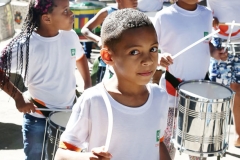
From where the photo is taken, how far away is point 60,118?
304cm

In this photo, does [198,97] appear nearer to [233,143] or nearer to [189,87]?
[189,87]

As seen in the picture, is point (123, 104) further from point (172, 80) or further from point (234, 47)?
point (234, 47)

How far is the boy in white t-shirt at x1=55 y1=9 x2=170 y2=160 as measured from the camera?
6.33ft

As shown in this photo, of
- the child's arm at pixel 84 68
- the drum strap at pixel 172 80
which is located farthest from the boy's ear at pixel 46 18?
the drum strap at pixel 172 80

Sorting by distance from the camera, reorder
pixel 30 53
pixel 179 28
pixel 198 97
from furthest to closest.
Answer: pixel 179 28 → pixel 198 97 → pixel 30 53

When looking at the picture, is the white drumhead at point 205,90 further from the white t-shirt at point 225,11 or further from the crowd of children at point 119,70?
the white t-shirt at point 225,11

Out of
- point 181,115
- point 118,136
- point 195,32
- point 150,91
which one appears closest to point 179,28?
point 195,32

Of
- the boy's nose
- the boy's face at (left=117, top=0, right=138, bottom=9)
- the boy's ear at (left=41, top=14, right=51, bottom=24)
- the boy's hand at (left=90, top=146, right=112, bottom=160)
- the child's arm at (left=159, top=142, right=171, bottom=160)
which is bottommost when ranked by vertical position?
the child's arm at (left=159, top=142, right=171, bottom=160)

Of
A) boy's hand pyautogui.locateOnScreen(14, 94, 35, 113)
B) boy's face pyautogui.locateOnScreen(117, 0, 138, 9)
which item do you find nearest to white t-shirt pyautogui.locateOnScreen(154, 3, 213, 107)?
boy's face pyautogui.locateOnScreen(117, 0, 138, 9)

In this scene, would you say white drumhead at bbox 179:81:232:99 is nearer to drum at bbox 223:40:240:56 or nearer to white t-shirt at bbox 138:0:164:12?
drum at bbox 223:40:240:56

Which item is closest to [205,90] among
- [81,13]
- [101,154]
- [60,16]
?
[60,16]

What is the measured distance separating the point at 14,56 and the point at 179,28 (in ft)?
3.86

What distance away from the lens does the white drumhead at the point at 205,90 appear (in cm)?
336

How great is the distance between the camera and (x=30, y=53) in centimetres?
304
